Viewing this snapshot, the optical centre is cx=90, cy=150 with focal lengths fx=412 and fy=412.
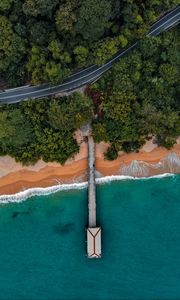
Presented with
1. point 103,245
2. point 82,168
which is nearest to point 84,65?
point 82,168

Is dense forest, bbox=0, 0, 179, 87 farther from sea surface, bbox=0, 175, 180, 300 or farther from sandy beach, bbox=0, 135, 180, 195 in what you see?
sea surface, bbox=0, 175, 180, 300

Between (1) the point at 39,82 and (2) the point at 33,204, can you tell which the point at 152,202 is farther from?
(1) the point at 39,82

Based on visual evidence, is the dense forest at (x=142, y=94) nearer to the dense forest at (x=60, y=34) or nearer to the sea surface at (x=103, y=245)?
the dense forest at (x=60, y=34)

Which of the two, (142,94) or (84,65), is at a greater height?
(84,65)

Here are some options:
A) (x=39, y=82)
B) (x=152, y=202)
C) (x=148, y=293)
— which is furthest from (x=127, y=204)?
(x=39, y=82)

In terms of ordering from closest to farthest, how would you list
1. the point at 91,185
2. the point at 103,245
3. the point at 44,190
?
the point at 91,185, the point at 103,245, the point at 44,190

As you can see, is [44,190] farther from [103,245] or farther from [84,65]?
[84,65]
